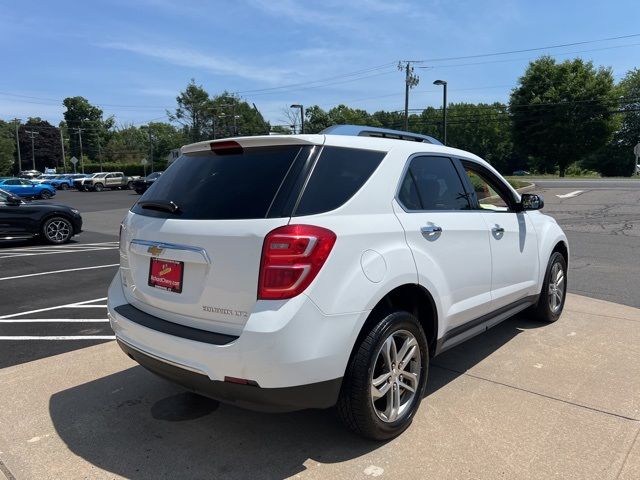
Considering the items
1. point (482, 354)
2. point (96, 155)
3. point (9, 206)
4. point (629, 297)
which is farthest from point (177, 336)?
point (96, 155)

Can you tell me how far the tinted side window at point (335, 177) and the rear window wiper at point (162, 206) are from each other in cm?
83

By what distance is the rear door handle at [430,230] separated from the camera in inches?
126

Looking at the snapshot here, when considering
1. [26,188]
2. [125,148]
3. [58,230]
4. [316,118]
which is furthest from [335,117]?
[58,230]

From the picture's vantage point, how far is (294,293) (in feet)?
8.16

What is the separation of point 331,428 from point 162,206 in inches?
68.5

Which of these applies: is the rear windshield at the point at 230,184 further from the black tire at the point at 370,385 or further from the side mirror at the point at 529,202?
the side mirror at the point at 529,202

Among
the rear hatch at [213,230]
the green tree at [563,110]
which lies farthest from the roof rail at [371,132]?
the green tree at [563,110]

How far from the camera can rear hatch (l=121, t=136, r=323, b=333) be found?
258cm

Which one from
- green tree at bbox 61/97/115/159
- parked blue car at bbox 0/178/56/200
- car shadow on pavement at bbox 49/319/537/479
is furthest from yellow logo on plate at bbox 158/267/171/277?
green tree at bbox 61/97/115/159

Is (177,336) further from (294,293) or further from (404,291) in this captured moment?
(404,291)

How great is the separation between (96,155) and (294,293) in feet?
358

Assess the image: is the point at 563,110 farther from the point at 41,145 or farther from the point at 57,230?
the point at 41,145

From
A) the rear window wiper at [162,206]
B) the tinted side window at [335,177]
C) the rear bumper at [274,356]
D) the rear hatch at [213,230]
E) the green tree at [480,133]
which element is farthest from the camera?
the green tree at [480,133]

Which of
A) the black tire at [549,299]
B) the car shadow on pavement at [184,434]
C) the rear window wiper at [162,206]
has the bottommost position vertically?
the car shadow on pavement at [184,434]
